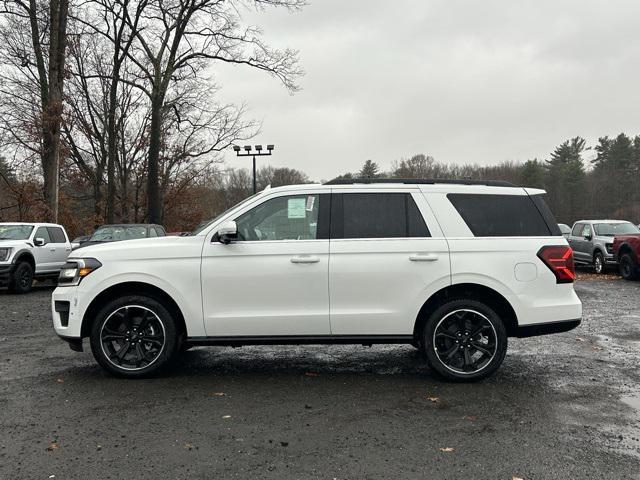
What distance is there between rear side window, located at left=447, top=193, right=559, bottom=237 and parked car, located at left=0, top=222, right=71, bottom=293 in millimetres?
11879

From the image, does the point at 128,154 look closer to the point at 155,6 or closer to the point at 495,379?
the point at 155,6

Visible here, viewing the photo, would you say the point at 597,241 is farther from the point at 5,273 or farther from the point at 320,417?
the point at 5,273

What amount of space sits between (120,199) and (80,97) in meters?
7.24

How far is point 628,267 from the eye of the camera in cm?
1594

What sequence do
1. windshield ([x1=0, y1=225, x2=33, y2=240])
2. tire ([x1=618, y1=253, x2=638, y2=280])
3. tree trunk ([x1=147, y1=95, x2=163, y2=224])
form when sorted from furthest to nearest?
tree trunk ([x1=147, y1=95, x2=163, y2=224])
tire ([x1=618, y1=253, x2=638, y2=280])
windshield ([x1=0, y1=225, x2=33, y2=240])

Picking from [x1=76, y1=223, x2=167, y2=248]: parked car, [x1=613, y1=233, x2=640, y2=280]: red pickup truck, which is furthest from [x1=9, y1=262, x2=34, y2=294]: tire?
[x1=613, y1=233, x2=640, y2=280]: red pickup truck

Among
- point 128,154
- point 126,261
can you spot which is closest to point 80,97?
point 128,154

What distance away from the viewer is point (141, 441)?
3.95m

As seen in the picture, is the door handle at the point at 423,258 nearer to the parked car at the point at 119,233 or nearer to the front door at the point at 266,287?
the front door at the point at 266,287

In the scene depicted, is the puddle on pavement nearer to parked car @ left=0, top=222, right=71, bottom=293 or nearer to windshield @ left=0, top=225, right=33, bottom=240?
parked car @ left=0, top=222, right=71, bottom=293

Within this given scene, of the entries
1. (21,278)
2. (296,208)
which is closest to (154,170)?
(21,278)

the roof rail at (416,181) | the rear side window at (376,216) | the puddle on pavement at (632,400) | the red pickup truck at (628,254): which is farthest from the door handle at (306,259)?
the red pickup truck at (628,254)

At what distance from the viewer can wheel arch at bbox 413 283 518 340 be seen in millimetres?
5441

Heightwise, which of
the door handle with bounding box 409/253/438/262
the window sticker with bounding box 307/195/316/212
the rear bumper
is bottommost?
the rear bumper
